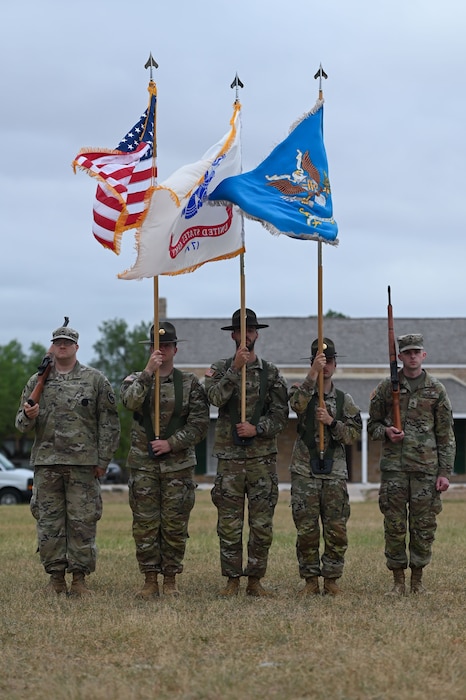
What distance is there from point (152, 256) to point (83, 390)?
1398 mm

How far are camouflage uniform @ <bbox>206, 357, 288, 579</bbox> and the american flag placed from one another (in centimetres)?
155

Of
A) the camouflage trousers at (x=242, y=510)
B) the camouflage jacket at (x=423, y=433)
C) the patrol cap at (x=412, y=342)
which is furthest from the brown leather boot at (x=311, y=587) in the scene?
the patrol cap at (x=412, y=342)

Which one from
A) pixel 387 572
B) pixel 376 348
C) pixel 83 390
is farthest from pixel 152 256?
pixel 376 348

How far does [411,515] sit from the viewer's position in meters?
9.65

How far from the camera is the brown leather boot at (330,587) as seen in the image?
9375 millimetres

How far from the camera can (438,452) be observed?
9703 millimetres

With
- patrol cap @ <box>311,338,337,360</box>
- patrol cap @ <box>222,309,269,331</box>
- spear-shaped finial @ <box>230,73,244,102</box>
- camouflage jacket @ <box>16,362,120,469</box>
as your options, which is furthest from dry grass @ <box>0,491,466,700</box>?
spear-shaped finial @ <box>230,73,244,102</box>

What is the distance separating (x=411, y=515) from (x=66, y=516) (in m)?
3.15

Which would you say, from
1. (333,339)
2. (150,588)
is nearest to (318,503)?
(150,588)

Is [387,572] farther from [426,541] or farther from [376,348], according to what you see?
[376,348]

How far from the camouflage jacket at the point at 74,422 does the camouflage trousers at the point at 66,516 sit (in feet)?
0.46

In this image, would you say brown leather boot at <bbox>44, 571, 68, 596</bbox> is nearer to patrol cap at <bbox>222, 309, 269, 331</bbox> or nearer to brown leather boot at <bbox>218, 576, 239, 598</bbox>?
brown leather boot at <bbox>218, 576, 239, 598</bbox>

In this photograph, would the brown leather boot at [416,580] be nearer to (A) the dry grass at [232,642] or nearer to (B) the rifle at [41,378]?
(A) the dry grass at [232,642]

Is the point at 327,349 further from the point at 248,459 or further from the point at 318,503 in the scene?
the point at 318,503
